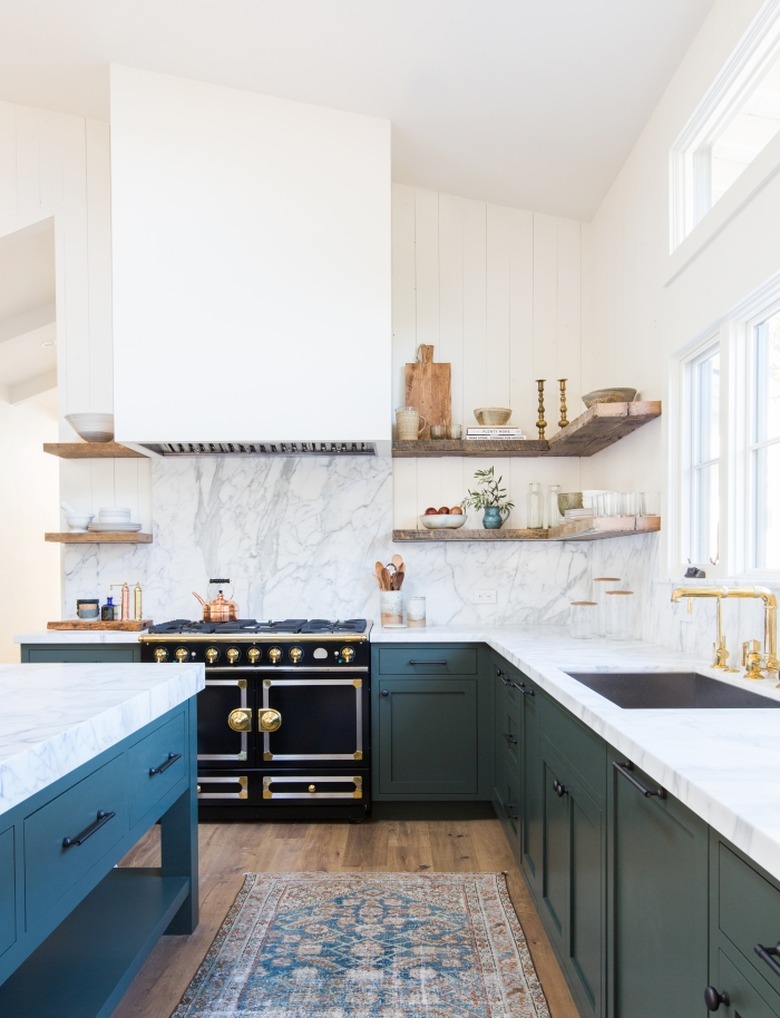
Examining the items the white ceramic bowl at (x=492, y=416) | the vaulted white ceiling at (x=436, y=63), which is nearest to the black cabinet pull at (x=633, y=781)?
the vaulted white ceiling at (x=436, y=63)

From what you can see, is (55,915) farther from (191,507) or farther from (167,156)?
(167,156)

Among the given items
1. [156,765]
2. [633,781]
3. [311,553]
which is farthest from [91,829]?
[311,553]

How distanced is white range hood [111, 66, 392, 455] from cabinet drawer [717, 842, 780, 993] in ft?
9.04

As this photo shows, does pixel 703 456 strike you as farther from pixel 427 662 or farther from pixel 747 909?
pixel 747 909

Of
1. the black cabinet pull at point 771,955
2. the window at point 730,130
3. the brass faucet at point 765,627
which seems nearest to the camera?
the black cabinet pull at point 771,955

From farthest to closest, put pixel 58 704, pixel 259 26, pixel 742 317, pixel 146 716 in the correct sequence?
pixel 259 26
pixel 742 317
pixel 146 716
pixel 58 704

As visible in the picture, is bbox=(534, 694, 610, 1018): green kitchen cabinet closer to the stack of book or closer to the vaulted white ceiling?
the stack of book

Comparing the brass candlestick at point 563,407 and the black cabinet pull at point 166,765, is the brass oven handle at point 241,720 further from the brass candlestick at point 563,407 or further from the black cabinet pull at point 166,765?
the brass candlestick at point 563,407

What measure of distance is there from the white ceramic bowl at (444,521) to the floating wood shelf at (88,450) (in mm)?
1562

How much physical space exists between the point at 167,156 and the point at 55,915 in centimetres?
332

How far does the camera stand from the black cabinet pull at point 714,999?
1076 mm

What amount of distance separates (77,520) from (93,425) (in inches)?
20.9

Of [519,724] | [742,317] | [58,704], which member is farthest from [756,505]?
[58,704]

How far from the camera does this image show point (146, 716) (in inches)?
75.9
